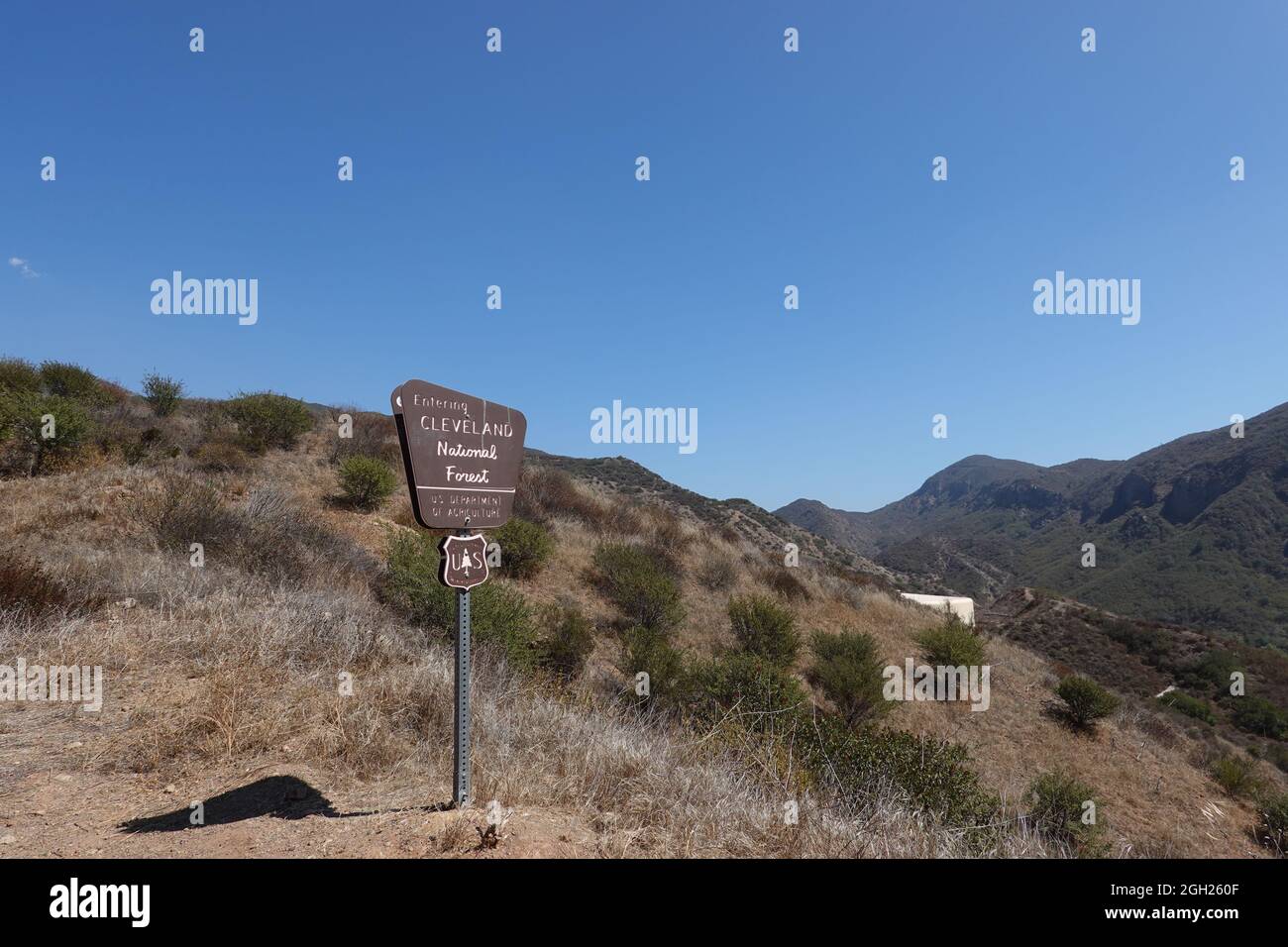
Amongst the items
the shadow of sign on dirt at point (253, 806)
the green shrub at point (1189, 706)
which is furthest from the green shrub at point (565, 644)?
the green shrub at point (1189, 706)

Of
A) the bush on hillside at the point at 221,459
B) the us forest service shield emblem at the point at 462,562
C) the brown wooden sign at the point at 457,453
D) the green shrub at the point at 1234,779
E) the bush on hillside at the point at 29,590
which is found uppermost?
the bush on hillside at the point at 221,459

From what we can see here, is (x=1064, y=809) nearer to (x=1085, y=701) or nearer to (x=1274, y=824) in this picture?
(x=1274, y=824)

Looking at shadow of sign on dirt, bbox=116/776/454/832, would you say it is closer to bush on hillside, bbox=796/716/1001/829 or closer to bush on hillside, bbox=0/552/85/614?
bush on hillside, bbox=796/716/1001/829

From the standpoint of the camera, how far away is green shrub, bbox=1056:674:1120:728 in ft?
40.6

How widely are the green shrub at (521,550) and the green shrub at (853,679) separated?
240 inches

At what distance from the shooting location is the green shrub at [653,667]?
28.7 feet

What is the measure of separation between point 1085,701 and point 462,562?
563 inches

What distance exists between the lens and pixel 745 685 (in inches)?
320

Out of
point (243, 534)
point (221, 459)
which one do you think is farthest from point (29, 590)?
point (221, 459)

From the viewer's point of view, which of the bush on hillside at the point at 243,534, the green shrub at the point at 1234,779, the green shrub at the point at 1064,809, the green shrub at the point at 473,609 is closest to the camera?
the green shrub at the point at 1064,809

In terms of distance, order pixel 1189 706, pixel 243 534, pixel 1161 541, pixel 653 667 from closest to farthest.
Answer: pixel 243 534
pixel 653 667
pixel 1189 706
pixel 1161 541

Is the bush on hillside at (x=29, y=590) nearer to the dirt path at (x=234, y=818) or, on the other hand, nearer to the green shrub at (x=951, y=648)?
the dirt path at (x=234, y=818)
